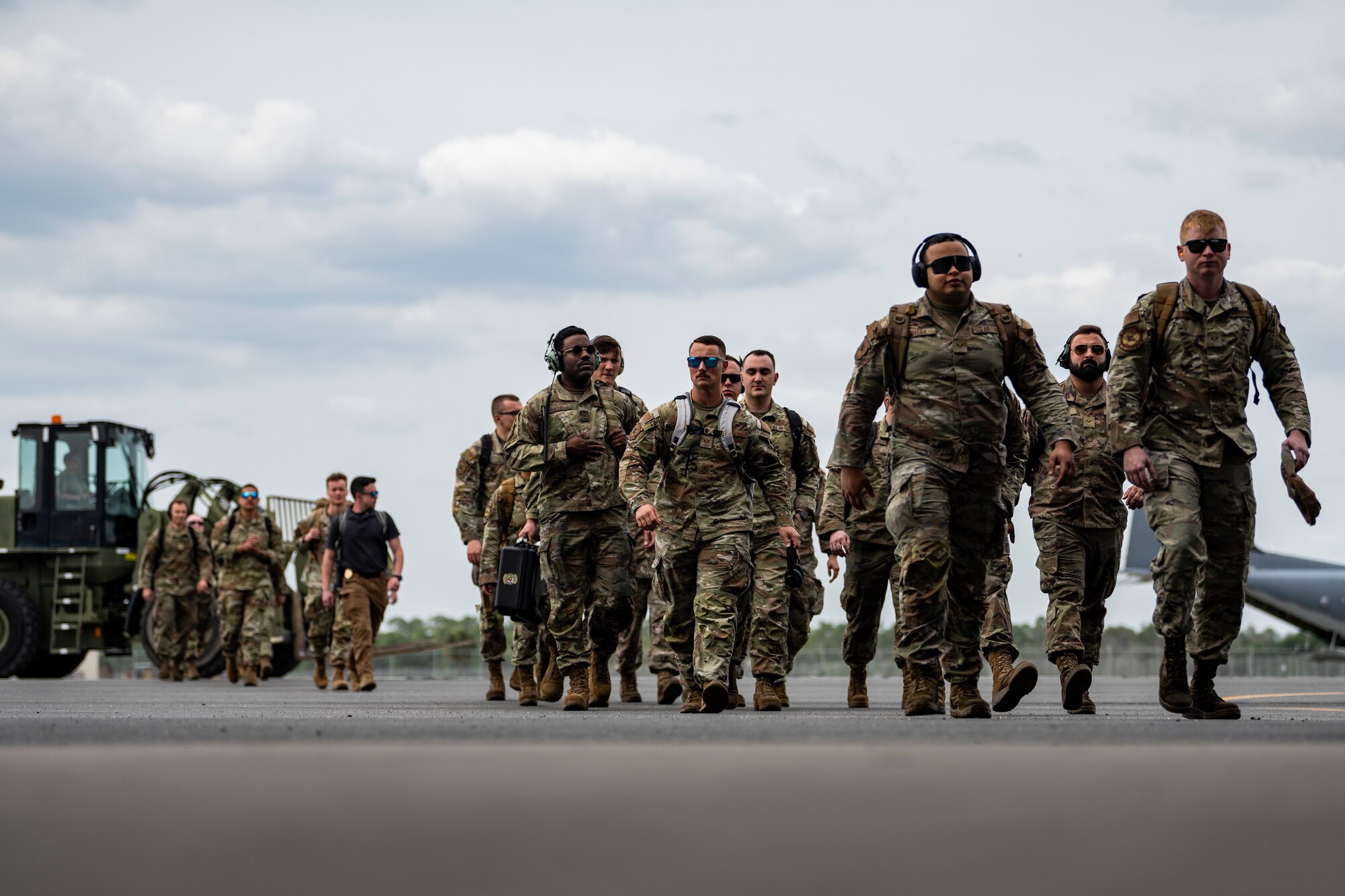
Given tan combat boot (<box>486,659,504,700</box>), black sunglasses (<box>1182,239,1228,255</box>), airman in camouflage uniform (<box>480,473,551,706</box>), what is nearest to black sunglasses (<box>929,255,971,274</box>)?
black sunglasses (<box>1182,239,1228,255</box>)

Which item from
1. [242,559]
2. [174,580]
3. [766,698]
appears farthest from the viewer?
[174,580]

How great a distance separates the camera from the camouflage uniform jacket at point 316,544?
19.3 metres

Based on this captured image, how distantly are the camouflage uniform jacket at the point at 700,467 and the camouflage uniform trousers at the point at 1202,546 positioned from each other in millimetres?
2605

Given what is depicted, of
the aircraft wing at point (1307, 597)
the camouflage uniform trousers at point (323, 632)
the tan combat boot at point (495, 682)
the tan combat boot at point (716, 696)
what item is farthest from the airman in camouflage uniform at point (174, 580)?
the aircraft wing at point (1307, 597)

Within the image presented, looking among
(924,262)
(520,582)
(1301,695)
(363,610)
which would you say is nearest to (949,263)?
(924,262)

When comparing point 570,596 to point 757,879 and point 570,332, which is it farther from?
point 757,879

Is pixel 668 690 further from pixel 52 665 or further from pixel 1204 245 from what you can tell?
pixel 52 665

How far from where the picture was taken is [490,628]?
554 inches

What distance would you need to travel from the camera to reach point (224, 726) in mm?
7406

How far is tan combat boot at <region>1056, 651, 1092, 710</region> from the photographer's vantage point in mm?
9766

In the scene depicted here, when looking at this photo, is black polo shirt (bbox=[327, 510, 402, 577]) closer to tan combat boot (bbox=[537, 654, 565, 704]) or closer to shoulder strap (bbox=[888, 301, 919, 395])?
tan combat boot (bbox=[537, 654, 565, 704])

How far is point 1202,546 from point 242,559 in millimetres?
14292

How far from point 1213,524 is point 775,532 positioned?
308 cm

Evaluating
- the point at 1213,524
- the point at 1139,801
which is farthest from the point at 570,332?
the point at 1139,801
